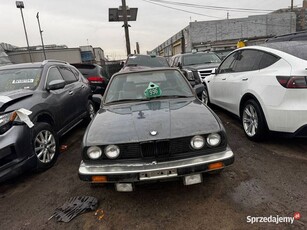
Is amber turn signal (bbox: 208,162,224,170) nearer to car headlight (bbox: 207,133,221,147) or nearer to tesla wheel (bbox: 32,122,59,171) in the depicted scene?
car headlight (bbox: 207,133,221,147)

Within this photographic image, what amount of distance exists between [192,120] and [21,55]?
41201 mm

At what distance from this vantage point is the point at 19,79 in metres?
4.45

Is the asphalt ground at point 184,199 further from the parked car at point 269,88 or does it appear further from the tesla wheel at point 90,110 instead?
the tesla wheel at point 90,110

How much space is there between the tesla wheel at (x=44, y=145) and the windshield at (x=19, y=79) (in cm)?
88

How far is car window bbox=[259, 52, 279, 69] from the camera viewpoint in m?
3.82

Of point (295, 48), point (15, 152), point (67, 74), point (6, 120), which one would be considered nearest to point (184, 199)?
point (15, 152)

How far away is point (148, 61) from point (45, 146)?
22.6 feet

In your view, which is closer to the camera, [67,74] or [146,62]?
[67,74]

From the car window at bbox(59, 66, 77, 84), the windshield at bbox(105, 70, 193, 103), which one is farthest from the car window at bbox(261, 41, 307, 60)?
the car window at bbox(59, 66, 77, 84)

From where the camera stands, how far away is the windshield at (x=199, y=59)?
32.6 ft

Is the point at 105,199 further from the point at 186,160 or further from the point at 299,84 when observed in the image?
the point at 299,84

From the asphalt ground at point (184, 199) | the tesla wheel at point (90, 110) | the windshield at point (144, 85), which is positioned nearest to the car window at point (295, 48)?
the asphalt ground at point (184, 199)

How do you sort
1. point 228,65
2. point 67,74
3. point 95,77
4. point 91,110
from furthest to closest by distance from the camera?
point 95,77
point 91,110
point 67,74
point 228,65

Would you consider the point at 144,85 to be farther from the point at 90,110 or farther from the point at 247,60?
the point at 90,110
